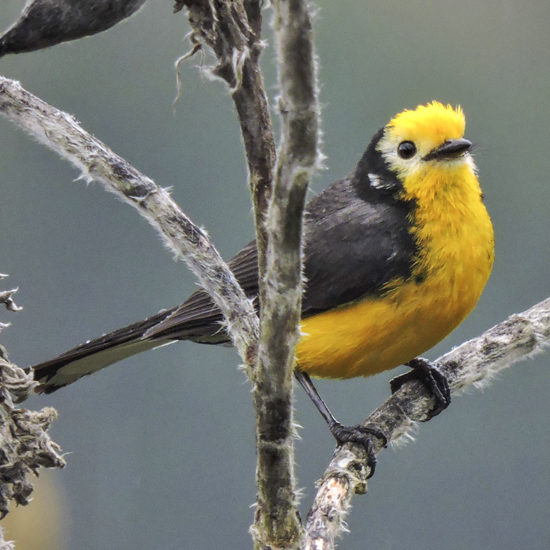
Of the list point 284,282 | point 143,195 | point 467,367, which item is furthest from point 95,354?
point 284,282

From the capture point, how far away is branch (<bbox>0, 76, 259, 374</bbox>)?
1.82m

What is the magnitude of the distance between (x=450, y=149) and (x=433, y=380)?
907 millimetres

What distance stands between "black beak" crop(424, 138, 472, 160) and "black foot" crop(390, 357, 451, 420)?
0.82 metres

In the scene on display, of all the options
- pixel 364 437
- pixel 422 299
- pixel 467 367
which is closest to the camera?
pixel 364 437

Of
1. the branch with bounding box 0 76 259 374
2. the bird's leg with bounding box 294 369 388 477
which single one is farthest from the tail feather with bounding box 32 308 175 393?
the branch with bounding box 0 76 259 374

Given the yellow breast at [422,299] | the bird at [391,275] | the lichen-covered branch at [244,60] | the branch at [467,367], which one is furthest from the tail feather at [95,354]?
the lichen-covered branch at [244,60]

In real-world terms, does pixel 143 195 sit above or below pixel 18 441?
above

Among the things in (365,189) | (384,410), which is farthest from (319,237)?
(384,410)

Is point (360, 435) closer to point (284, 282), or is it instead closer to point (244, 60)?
point (284, 282)

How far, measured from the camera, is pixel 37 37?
162 centimetres

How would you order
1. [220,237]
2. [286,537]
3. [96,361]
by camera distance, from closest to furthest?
[286,537]
[96,361]
[220,237]

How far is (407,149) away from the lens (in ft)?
11.4

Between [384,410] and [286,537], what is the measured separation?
1.38 m

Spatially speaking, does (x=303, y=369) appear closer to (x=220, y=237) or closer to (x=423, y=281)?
(x=423, y=281)
